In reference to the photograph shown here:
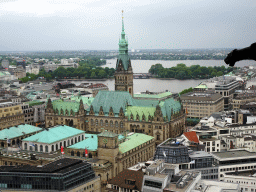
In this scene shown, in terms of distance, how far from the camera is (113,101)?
107 meters

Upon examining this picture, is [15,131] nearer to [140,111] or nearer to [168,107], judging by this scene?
[140,111]

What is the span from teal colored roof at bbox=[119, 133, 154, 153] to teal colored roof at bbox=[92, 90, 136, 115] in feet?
47.9

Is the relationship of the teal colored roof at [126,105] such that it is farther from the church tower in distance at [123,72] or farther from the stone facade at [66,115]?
the church tower in distance at [123,72]

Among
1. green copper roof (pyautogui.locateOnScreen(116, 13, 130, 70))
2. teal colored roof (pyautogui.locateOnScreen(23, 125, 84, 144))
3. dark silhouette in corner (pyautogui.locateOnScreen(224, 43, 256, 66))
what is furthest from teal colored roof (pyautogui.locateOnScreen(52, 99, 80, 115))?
dark silhouette in corner (pyautogui.locateOnScreen(224, 43, 256, 66))

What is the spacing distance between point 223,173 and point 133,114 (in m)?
37.9

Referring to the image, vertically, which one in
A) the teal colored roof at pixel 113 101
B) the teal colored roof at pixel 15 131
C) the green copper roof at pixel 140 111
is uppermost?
the teal colored roof at pixel 113 101

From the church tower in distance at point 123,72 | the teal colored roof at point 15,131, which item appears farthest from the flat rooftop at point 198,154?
the church tower in distance at point 123,72

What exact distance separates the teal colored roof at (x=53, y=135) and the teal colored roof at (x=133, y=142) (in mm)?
15136

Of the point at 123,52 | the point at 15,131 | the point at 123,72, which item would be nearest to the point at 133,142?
the point at 15,131

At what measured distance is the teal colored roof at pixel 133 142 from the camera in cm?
8238

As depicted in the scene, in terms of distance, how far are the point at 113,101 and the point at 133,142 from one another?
22169mm

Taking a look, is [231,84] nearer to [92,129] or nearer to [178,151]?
[92,129]

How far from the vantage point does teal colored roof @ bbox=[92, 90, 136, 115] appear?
10538 centimetres

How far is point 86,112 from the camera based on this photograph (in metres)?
111
